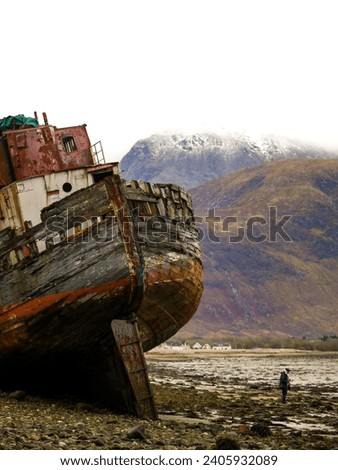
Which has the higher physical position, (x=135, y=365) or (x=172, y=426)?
(x=135, y=365)

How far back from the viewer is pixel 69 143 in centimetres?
1742

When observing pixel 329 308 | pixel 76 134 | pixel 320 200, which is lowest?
pixel 329 308

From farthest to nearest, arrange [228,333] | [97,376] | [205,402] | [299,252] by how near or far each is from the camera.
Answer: [299,252]
[228,333]
[205,402]
[97,376]

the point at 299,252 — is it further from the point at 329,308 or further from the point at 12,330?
the point at 12,330

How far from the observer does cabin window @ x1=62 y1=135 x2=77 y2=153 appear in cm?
1733

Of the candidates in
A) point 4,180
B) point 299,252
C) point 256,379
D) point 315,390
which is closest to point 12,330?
point 4,180

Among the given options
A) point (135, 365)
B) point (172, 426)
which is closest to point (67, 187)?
point (135, 365)

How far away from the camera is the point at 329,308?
136m

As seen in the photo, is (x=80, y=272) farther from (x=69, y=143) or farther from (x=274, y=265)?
(x=274, y=265)

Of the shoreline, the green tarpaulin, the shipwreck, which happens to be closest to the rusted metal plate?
the shipwreck

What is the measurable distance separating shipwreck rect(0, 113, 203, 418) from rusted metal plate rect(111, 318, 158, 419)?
2 centimetres

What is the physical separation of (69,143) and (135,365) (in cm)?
557

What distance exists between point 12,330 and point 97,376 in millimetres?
1978
